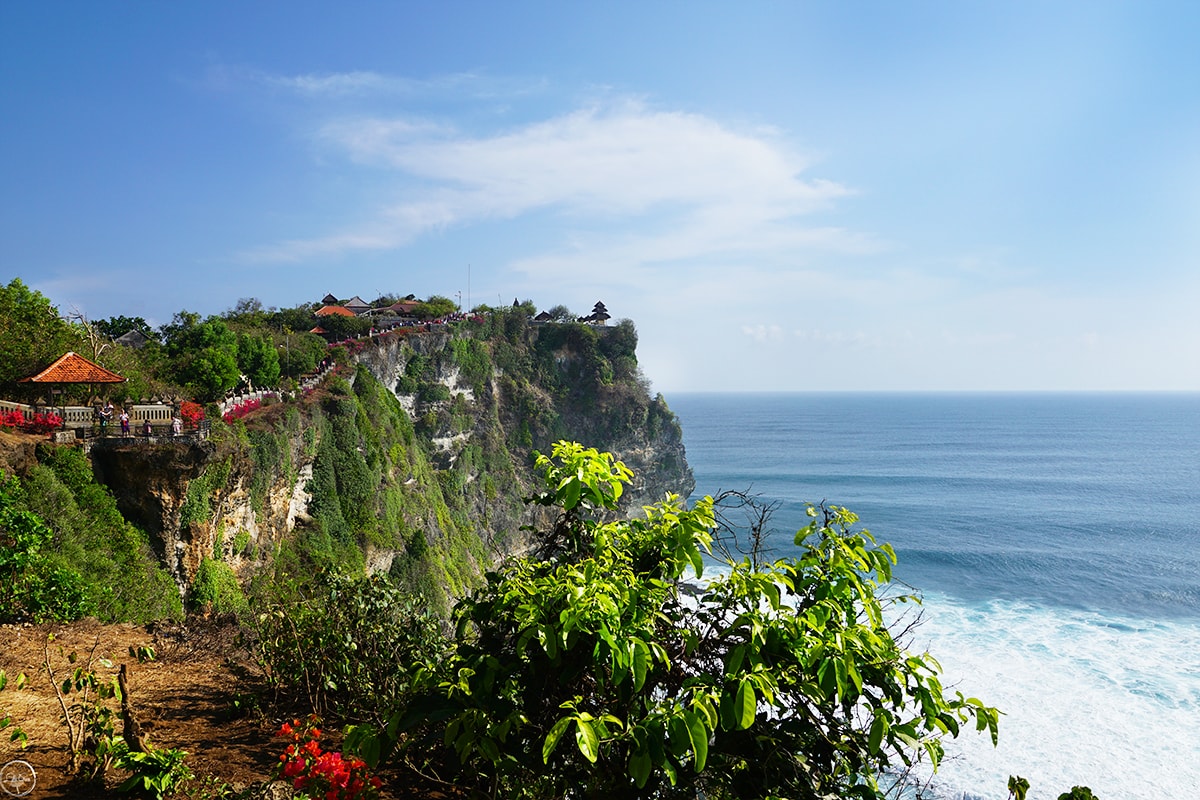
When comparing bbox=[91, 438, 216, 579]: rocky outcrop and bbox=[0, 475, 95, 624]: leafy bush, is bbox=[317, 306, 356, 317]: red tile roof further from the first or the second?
bbox=[0, 475, 95, 624]: leafy bush

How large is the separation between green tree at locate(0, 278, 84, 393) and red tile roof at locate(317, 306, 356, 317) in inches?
1137

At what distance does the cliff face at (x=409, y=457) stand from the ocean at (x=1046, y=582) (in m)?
17.9

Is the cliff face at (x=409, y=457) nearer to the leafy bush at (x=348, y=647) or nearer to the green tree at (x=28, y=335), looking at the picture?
the leafy bush at (x=348, y=647)

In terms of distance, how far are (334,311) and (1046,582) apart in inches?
2387

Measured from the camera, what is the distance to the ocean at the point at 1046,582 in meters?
25.2

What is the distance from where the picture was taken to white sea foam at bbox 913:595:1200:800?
941 inches

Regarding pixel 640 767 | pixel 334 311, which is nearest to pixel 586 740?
pixel 640 767

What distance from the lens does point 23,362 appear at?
25.9m

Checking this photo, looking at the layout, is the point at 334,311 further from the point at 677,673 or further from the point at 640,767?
the point at 640,767

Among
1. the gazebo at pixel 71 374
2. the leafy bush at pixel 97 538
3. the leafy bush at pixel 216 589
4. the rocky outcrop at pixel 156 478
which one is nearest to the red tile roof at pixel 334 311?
the gazebo at pixel 71 374

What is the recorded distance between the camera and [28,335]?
27.9 m

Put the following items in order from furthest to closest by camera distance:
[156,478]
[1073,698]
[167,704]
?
1. [1073,698]
2. [156,478]
3. [167,704]

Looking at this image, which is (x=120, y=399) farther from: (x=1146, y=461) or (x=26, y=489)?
(x=1146, y=461)

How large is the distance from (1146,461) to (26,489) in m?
125
